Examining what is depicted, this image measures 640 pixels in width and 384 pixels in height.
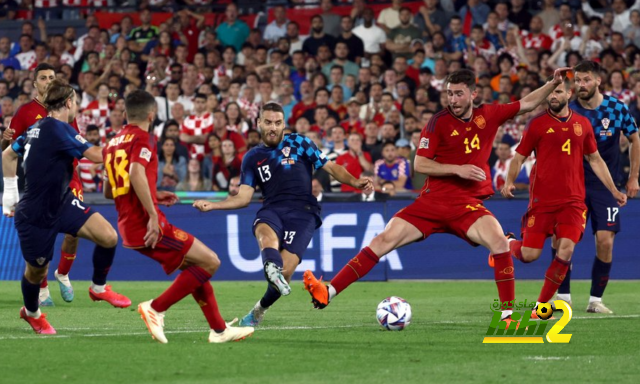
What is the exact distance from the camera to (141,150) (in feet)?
27.1

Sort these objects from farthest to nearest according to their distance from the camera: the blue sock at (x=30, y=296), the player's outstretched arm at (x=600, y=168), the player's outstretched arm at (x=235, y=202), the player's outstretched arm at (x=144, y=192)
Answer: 1. the player's outstretched arm at (x=600, y=168)
2. the blue sock at (x=30, y=296)
3. the player's outstretched arm at (x=235, y=202)
4. the player's outstretched arm at (x=144, y=192)

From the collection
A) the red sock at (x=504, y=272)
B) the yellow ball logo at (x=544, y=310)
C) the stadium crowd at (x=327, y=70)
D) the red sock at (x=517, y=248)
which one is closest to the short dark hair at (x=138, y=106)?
the red sock at (x=504, y=272)

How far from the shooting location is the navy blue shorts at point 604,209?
458 inches

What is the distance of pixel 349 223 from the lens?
1647 cm

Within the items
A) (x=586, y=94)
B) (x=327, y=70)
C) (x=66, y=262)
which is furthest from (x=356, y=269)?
(x=327, y=70)

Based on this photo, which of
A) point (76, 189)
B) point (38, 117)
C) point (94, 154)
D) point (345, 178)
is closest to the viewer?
point (94, 154)

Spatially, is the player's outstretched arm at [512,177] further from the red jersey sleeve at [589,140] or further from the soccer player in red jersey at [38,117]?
the soccer player in red jersey at [38,117]

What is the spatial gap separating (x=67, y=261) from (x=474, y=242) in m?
4.69

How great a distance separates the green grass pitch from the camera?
7082 millimetres

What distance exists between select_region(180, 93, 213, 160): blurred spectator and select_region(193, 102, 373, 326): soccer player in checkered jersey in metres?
9.81

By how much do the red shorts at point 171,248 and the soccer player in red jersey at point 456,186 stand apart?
5.45 feet

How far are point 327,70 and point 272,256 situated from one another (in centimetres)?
1266

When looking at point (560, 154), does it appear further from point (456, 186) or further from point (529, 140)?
point (456, 186)

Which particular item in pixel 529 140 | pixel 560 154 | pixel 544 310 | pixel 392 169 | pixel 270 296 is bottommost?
pixel 392 169
